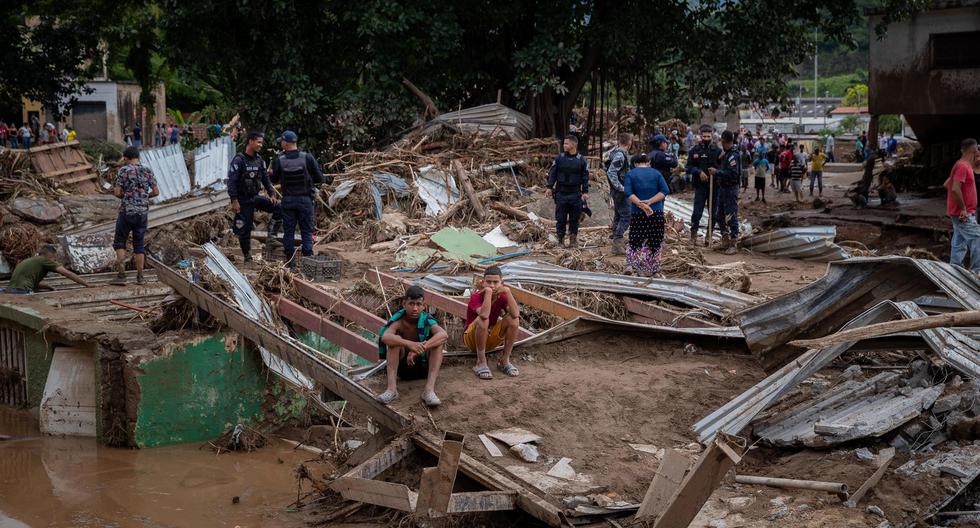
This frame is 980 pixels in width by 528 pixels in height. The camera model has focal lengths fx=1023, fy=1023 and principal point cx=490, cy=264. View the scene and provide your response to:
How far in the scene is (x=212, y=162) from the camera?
1786cm

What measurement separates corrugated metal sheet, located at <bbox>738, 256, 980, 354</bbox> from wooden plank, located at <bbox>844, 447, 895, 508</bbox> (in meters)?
1.54

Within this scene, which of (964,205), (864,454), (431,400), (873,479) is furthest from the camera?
(964,205)

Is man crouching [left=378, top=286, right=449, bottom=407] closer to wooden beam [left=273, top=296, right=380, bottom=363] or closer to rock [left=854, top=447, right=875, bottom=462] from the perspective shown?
wooden beam [left=273, top=296, right=380, bottom=363]

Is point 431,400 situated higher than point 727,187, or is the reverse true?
point 727,187

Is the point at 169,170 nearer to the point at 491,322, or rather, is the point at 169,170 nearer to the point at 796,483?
the point at 491,322

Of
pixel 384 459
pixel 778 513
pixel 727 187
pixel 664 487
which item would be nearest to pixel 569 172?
pixel 727 187

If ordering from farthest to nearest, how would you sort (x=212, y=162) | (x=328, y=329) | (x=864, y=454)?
(x=212, y=162) → (x=328, y=329) → (x=864, y=454)

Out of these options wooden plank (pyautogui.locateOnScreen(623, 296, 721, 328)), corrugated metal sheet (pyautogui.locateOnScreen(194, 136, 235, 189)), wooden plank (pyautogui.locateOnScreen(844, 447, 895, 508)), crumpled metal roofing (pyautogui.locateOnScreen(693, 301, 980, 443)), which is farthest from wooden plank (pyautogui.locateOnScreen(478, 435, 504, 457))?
corrugated metal sheet (pyautogui.locateOnScreen(194, 136, 235, 189))

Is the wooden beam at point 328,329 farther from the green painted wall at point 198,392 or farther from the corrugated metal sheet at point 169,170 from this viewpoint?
the corrugated metal sheet at point 169,170

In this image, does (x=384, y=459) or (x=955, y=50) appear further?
(x=955, y=50)

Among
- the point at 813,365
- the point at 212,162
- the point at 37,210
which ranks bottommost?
the point at 813,365

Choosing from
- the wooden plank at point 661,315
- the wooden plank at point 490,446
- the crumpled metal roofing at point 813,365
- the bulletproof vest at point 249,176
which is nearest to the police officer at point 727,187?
the wooden plank at point 661,315

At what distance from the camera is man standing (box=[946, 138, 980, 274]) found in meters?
10.2

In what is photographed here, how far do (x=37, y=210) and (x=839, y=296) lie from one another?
43.5 ft
